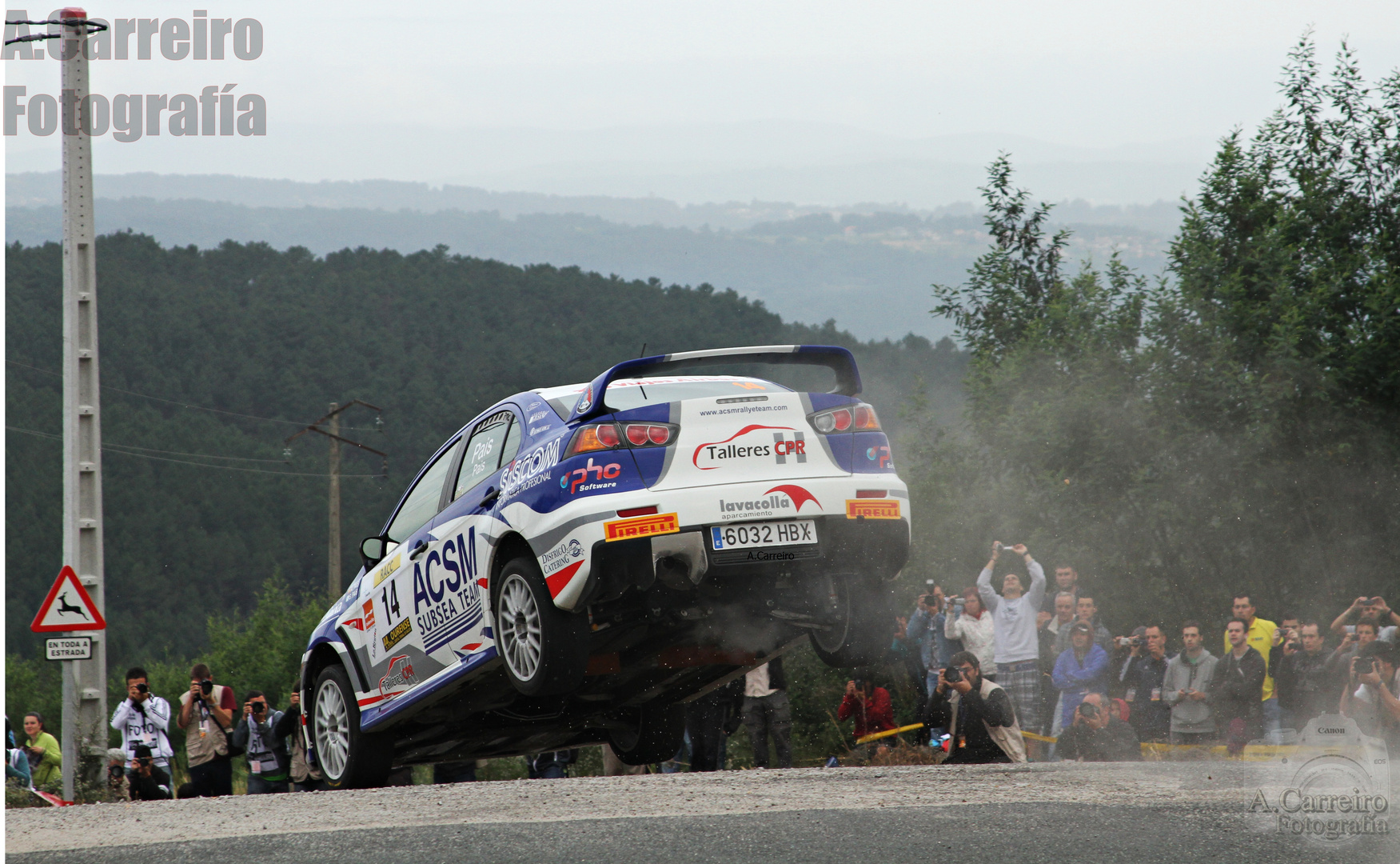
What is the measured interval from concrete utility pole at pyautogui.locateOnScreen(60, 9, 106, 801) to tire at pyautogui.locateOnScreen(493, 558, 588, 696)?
27.9 ft

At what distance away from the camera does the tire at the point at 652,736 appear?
29.9 feet

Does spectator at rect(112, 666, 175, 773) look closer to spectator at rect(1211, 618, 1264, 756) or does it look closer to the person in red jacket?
the person in red jacket

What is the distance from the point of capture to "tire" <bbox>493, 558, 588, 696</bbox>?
6871mm

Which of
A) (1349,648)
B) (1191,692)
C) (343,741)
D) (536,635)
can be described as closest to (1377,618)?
(1349,648)

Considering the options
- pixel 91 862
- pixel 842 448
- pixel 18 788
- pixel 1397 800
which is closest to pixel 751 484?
pixel 842 448

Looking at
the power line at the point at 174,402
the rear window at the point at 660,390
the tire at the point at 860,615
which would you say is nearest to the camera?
the rear window at the point at 660,390

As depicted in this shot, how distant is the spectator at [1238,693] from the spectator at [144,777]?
29.8 feet

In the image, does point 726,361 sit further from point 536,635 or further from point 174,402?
point 174,402

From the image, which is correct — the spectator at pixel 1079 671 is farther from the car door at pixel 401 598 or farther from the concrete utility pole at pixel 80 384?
the concrete utility pole at pixel 80 384

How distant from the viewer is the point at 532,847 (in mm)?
6137

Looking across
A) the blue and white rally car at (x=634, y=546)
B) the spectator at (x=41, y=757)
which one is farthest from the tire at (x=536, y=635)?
the spectator at (x=41, y=757)

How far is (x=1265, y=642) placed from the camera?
10727 mm

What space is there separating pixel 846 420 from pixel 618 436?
1215mm

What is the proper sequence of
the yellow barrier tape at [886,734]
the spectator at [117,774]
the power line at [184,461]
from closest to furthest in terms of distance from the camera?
1. the yellow barrier tape at [886,734]
2. the spectator at [117,774]
3. the power line at [184,461]
